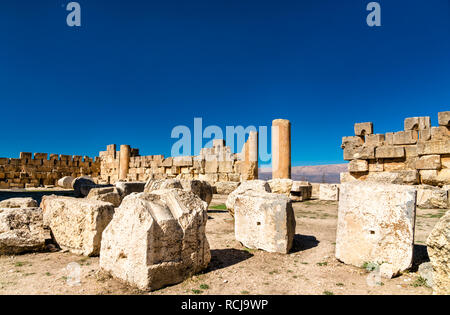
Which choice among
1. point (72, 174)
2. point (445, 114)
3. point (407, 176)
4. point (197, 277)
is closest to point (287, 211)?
point (197, 277)

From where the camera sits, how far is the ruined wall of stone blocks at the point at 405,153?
9953mm

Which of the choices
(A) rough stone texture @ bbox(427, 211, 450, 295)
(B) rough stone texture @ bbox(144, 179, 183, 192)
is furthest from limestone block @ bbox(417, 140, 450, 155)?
(B) rough stone texture @ bbox(144, 179, 183, 192)

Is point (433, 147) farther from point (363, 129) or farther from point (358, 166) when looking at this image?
point (358, 166)

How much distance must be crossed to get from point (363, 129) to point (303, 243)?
8513 mm

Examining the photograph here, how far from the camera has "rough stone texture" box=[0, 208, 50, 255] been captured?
163 inches

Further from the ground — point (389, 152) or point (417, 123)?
point (417, 123)

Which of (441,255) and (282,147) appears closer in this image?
(441,255)

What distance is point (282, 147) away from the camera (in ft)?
41.6

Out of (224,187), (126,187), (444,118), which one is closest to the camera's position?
(126,187)

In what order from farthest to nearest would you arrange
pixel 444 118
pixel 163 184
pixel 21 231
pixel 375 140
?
1. pixel 375 140
2. pixel 444 118
3. pixel 163 184
4. pixel 21 231

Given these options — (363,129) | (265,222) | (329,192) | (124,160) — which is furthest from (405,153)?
(124,160)

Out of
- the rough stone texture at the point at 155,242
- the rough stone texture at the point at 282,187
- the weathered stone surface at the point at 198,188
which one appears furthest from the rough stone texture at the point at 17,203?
the rough stone texture at the point at 282,187

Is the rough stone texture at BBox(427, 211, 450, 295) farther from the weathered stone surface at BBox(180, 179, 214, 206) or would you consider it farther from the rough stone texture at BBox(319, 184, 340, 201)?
the rough stone texture at BBox(319, 184, 340, 201)

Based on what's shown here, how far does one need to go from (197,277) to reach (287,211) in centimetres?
182
